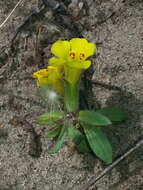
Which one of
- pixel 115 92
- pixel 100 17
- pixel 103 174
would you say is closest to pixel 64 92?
pixel 115 92

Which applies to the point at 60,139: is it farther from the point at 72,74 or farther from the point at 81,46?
the point at 81,46

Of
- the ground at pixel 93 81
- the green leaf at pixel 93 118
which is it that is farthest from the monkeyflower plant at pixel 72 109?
the ground at pixel 93 81

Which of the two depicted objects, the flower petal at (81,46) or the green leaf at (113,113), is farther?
the green leaf at (113,113)

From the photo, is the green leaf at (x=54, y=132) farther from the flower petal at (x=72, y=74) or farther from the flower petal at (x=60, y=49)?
the flower petal at (x=60, y=49)

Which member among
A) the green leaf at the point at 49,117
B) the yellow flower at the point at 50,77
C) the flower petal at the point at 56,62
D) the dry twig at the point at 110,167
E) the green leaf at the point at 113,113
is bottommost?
the dry twig at the point at 110,167

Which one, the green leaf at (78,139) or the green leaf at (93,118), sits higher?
the green leaf at (93,118)

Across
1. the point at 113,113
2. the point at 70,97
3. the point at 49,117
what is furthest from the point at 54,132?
the point at 113,113

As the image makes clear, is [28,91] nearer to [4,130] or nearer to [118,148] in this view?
[4,130]
